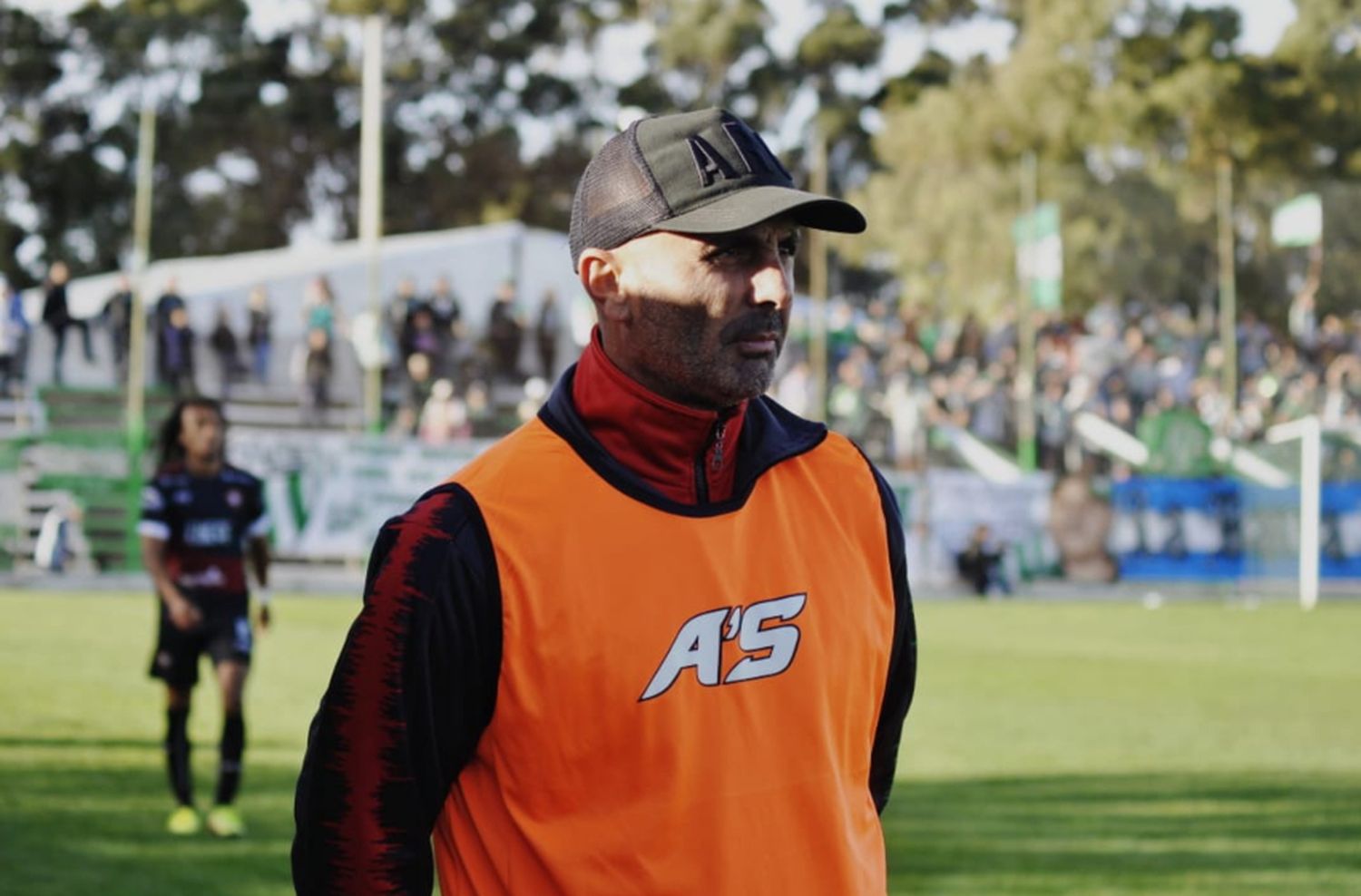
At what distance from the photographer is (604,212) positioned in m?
2.94

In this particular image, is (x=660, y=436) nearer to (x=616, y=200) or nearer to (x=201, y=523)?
(x=616, y=200)

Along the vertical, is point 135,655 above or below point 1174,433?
below

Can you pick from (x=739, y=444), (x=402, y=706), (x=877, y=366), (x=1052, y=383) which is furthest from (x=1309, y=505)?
(x=402, y=706)

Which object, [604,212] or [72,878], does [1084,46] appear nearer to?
[72,878]

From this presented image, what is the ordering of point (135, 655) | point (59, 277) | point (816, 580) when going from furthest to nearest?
point (59, 277), point (135, 655), point (816, 580)

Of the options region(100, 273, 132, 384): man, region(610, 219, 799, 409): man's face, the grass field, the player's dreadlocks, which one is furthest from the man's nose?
region(100, 273, 132, 384): man

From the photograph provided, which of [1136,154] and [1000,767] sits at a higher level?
[1136,154]

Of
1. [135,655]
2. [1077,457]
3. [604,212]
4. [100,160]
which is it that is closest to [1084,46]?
[1077,457]

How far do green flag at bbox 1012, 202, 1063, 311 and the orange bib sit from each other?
3501 centimetres

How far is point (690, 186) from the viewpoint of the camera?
2844 mm

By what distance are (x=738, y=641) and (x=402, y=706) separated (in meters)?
0.46

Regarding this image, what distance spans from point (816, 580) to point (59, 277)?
31.1m

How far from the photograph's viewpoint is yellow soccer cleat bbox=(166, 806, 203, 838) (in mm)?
9930

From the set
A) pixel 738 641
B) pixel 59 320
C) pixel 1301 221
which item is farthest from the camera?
pixel 1301 221
